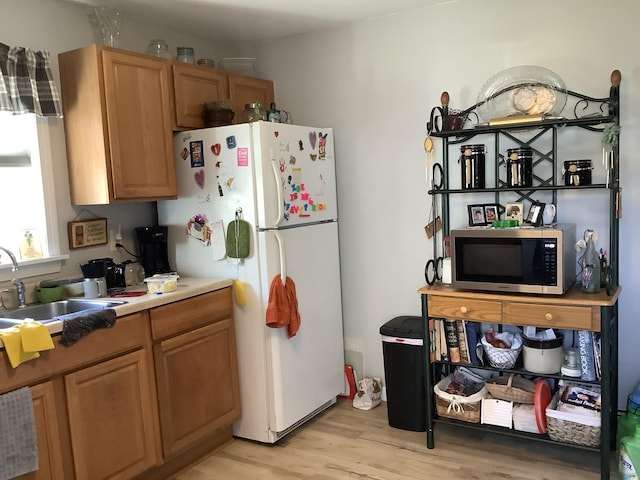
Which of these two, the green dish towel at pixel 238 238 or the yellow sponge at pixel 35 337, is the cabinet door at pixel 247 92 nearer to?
the green dish towel at pixel 238 238

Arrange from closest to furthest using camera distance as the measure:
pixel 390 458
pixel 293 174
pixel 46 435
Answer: pixel 46 435
pixel 390 458
pixel 293 174

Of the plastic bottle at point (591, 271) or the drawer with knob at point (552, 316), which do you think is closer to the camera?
A: the drawer with knob at point (552, 316)

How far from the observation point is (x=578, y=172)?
8.89ft

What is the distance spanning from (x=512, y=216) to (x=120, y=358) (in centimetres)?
200

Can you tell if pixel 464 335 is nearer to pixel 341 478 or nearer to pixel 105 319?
pixel 341 478

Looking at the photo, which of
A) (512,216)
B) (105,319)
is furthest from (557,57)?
(105,319)

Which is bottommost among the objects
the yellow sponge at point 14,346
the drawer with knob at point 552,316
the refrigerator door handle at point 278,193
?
the drawer with knob at point 552,316

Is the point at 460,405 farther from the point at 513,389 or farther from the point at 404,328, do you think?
the point at 404,328

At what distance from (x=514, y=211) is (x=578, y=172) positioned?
35 centimetres

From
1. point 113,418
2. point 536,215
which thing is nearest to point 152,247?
point 113,418

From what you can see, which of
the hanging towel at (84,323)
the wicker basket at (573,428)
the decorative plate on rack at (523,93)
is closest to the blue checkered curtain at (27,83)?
the hanging towel at (84,323)

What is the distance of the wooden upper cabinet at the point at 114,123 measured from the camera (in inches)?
106

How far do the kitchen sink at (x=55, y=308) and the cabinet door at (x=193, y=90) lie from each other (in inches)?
41.6

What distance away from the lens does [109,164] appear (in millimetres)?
2709
